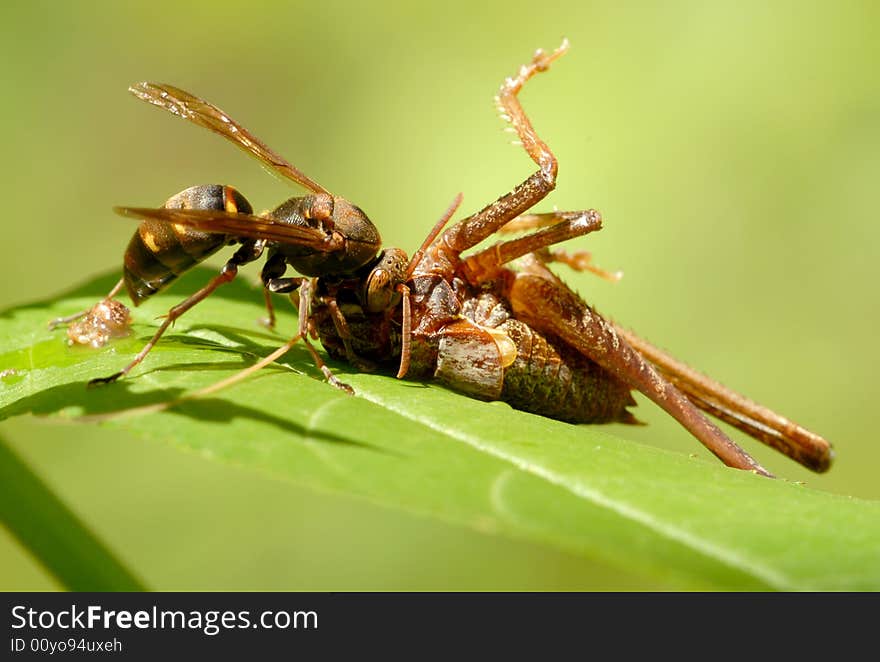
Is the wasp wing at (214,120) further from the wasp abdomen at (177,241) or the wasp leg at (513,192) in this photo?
the wasp leg at (513,192)

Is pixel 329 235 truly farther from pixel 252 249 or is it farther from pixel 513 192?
pixel 513 192

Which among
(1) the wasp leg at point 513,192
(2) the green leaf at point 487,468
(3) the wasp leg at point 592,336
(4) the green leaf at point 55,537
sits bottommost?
(4) the green leaf at point 55,537

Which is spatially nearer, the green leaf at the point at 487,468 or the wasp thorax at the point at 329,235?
the green leaf at the point at 487,468

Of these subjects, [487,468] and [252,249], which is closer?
[487,468]

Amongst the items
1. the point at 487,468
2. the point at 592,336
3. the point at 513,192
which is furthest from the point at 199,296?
the point at 592,336

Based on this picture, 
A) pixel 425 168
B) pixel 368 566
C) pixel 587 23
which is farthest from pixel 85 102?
pixel 368 566

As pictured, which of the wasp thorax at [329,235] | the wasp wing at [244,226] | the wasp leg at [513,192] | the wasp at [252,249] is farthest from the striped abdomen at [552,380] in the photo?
the wasp wing at [244,226]

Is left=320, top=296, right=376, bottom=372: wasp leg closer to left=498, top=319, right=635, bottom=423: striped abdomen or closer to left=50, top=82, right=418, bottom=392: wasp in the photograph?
left=50, top=82, right=418, bottom=392: wasp
